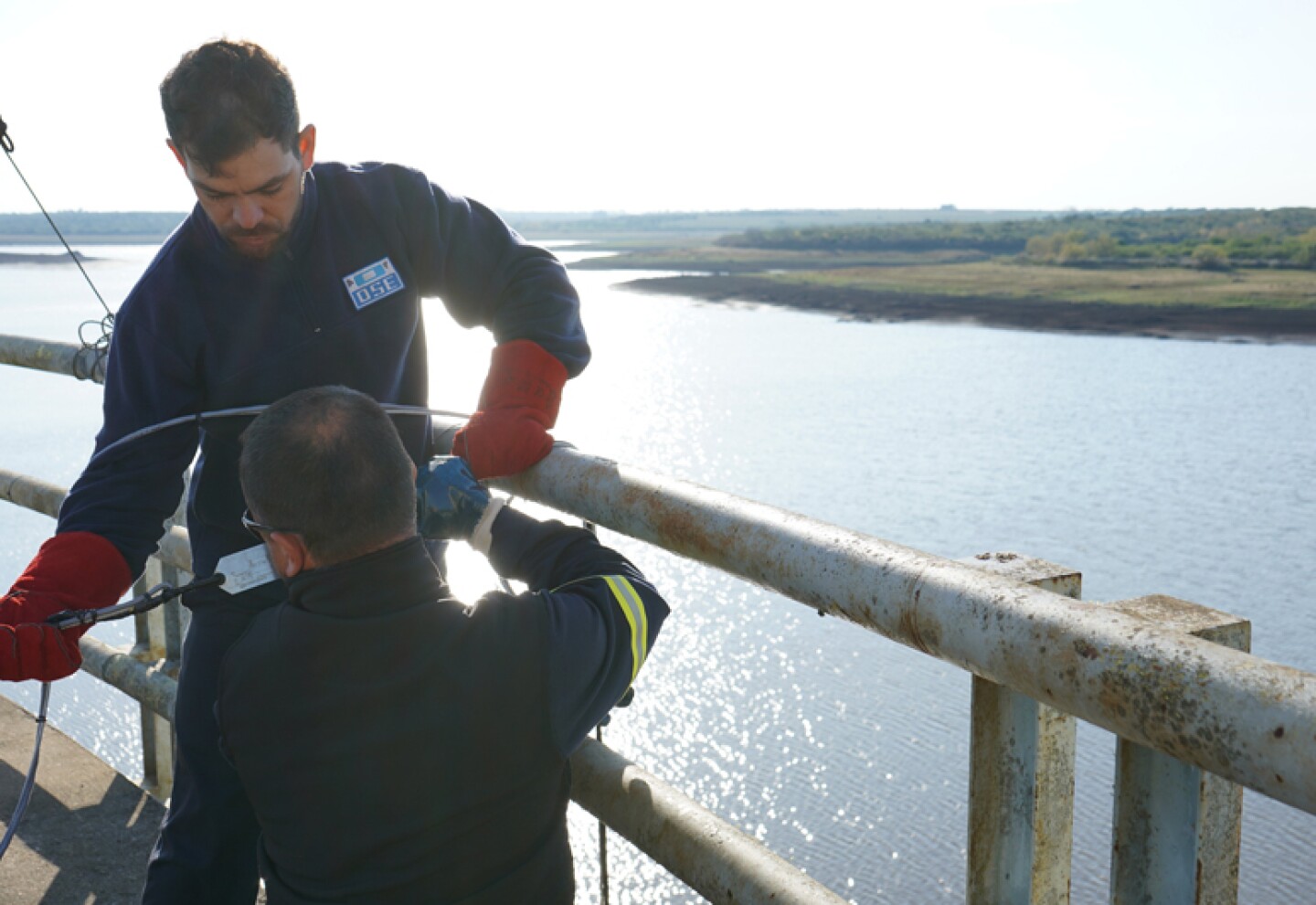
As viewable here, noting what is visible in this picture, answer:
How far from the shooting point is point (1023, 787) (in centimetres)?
134

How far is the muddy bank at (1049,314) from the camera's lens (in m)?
26.6

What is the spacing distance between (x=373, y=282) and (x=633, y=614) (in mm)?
784

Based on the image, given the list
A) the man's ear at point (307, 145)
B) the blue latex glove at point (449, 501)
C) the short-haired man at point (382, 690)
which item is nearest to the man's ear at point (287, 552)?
the short-haired man at point (382, 690)

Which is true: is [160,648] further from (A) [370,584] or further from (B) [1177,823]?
(B) [1177,823]

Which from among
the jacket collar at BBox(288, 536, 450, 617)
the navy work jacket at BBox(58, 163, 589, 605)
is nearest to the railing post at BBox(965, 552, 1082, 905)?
the jacket collar at BBox(288, 536, 450, 617)

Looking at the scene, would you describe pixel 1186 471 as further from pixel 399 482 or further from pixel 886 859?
pixel 399 482

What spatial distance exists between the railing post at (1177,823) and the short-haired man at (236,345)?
997 millimetres

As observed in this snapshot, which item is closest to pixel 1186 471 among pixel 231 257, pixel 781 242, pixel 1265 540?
pixel 1265 540

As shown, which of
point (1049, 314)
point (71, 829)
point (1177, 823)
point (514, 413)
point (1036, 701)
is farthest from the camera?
point (1049, 314)

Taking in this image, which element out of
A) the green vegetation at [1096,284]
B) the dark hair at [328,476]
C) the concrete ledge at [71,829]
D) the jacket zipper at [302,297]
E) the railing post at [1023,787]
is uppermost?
the jacket zipper at [302,297]

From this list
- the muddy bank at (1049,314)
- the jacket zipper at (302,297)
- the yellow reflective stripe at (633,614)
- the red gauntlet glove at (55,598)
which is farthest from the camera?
the muddy bank at (1049,314)

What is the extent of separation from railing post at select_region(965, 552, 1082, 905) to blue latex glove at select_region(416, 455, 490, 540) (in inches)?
29.7

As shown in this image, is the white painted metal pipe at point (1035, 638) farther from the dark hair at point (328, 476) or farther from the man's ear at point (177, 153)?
the man's ear at point (177, 153)

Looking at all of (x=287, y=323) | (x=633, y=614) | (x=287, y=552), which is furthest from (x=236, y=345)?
(x=633, y=614)
